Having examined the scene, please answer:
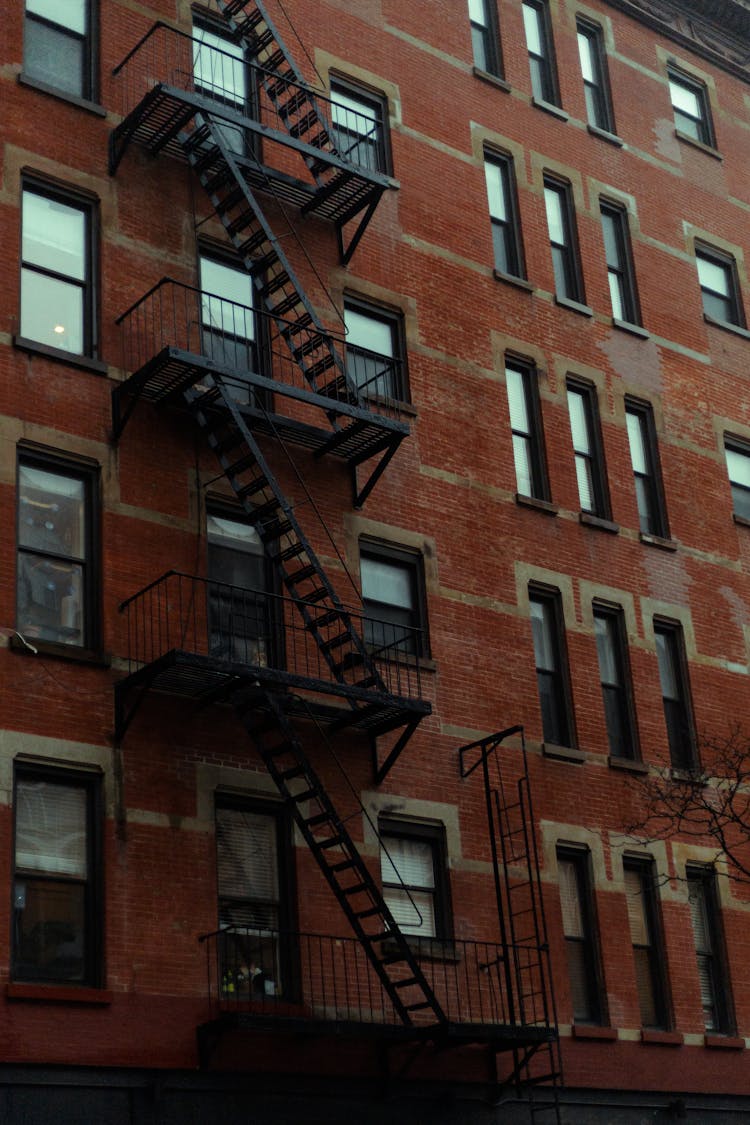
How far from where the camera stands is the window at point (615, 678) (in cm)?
2488

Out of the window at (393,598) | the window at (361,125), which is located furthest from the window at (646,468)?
the window at (361,125)

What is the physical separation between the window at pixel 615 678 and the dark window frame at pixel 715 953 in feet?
6.53

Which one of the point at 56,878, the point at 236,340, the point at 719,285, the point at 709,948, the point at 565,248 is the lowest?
the point at 56,878

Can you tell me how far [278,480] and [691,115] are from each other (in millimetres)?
14425

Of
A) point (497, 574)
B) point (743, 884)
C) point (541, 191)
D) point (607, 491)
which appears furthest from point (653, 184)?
point (743, 884)

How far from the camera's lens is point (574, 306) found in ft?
89.7

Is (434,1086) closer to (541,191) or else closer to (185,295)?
(185,295)

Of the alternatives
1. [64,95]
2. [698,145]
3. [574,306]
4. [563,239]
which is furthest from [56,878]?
[698,145]

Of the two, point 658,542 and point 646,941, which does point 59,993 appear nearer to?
point 646,941

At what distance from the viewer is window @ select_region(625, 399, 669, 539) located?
27062 mm

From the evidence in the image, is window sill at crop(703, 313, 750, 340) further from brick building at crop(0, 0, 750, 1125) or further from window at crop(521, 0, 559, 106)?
window at crop(521, 0, 559, 106)

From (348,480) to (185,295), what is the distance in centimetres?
327

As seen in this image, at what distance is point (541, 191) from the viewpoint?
2803 centimetres

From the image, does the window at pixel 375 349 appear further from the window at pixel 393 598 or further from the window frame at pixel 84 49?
the window frame at pixel 84 49
